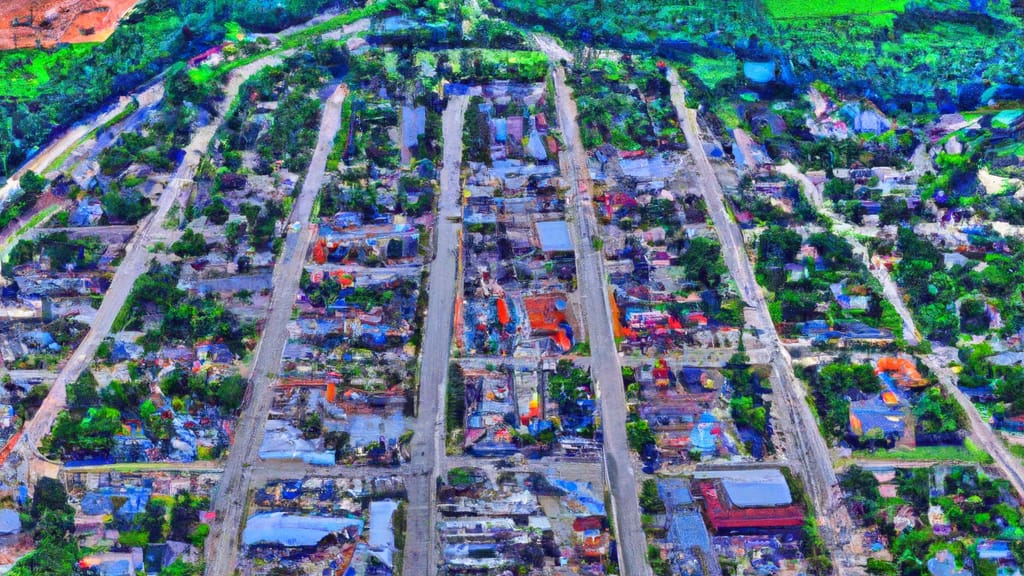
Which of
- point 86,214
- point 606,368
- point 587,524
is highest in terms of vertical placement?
point 86,214

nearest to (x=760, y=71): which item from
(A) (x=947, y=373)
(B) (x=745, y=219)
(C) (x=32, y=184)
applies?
(B) (x=745, y=219)

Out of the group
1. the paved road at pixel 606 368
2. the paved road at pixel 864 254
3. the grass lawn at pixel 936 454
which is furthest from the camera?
the paved road at pixel 864 254

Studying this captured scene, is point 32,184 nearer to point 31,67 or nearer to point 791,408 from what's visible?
point 31,67

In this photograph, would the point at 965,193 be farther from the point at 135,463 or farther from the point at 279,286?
the point at 135,463

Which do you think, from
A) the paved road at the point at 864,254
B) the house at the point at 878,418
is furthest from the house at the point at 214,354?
the paved road at the point at 864,254

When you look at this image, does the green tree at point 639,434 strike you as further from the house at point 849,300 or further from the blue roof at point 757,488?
the house at point 849,300

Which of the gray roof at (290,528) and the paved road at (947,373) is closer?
the gray roof at (290,528)

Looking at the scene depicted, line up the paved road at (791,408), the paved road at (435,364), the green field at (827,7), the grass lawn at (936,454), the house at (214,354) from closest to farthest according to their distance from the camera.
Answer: the paved road at (435,364), the paved road at (791,408), the grass lawn at (936,454), the house at (214,354), the green field at (827,7)

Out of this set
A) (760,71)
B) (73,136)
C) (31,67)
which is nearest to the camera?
(73,136)
